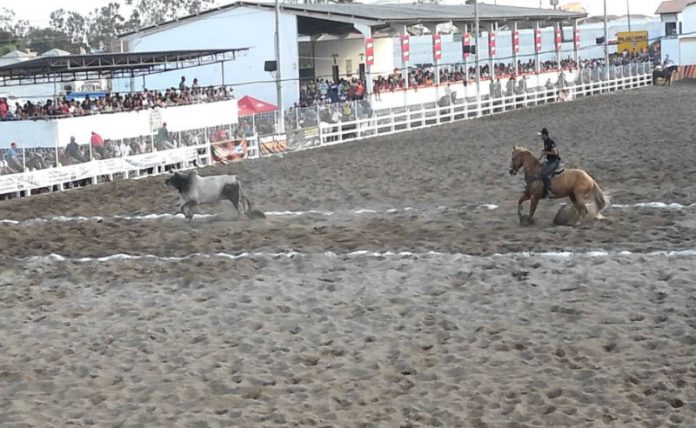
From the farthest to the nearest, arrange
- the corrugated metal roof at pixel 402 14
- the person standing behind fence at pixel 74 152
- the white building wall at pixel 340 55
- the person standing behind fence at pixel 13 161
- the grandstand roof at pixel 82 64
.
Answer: the white building wall at pixel 340 55
the corrugated metal roof at pixel 402 14
the grandstand roof at pixel 82 64
the person standing behind fence at pixel 74 152
the person standing behind fence at pixel 13 161

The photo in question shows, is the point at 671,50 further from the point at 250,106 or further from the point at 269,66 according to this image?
the point at 250,106

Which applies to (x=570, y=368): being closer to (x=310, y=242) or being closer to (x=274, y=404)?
(x=274, y=404)

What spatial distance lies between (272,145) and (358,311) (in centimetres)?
1948

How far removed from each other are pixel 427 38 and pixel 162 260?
5829cm

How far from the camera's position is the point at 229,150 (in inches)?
1093

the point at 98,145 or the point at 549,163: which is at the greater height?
the point at 98,145

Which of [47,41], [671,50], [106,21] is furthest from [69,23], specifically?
[671,50]

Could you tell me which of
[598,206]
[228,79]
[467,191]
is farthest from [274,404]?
[228,79]

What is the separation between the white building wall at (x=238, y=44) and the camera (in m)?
42.4

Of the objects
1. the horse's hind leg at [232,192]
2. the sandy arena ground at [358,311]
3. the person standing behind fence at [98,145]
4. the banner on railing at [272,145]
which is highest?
the person standing behind fence at [98,145]

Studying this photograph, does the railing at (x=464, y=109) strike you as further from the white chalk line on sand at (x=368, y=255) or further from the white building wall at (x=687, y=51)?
the white chalk line on sand at (x=368, y=255)

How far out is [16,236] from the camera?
15.8 metres

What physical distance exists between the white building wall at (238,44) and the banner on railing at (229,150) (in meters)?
12.8

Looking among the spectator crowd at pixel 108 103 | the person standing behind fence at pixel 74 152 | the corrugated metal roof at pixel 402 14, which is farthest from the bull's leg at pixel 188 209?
the corrugated metal roof at pixel 402 14
